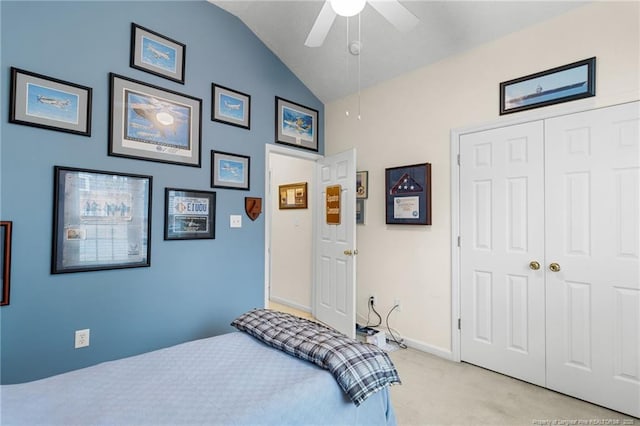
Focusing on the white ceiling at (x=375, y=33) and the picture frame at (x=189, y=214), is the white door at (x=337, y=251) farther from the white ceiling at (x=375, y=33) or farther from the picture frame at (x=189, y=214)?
the picture frame at (x=189, y=214)


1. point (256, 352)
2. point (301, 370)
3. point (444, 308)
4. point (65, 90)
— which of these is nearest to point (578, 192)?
point (444, 308)

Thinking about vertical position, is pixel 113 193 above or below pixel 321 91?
below

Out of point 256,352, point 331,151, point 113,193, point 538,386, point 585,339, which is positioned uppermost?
point 331,151

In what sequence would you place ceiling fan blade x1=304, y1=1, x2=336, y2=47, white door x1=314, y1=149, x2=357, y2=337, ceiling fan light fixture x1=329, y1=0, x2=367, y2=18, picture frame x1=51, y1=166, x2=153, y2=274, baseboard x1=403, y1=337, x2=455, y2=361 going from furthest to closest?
1. white door x1=314, y1=149, x2=357, y2=337
2. baseboard x1=403, y1=337, x2=455, y2=361
3. picture frame x1=51, y1=166, x2=153, y2=274
4. ceiling fan blade x1=304, y1=1, x2=336, y2=47
5. ceiling fan light fixture x1=329, y1=0, x2=367, y2=18

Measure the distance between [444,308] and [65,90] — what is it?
337cm

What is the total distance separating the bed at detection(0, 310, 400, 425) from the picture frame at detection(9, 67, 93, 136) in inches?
62.5

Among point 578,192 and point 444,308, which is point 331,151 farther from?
point 578,192

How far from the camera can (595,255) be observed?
2.16 metres

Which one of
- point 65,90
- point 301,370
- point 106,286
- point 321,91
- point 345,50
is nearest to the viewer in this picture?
point 301,370

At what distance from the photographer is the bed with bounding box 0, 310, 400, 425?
42.0 inches

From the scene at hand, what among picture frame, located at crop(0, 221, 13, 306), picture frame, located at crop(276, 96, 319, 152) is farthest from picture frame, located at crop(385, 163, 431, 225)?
picture frame, located at crop(0, 221, 13, 306)

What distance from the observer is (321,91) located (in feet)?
12.4

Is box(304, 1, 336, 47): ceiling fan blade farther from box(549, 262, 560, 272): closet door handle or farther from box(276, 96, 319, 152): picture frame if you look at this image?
box(549, 262, 560, 272): closet door handle

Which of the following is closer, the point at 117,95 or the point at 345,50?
the point at 117,95
